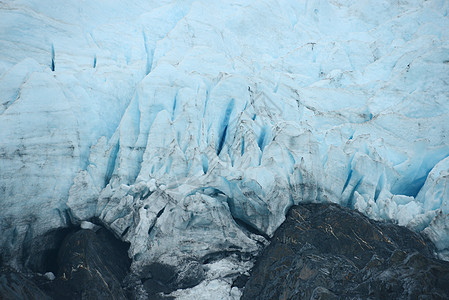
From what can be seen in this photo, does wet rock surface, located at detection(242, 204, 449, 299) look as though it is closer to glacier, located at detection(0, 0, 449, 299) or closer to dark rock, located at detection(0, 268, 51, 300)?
glacier, located at detection(0, 0, 449, 299)

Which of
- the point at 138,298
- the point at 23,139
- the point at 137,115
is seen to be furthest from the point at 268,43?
the point at 138,298

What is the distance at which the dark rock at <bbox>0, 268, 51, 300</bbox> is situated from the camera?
16.1 ft

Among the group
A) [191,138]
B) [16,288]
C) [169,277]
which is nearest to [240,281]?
[169,277]

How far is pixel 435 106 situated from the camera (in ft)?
28.7

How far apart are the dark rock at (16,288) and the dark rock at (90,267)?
16.8 inches

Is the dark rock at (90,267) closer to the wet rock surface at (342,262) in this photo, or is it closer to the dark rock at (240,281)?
the dark rock at (240,281)

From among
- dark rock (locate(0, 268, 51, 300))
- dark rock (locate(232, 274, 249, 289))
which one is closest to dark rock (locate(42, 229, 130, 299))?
dark rock (locate(0, 268, 51, 300))

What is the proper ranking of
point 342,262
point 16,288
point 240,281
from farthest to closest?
point 240,281 < point 342,262 < point 16,288

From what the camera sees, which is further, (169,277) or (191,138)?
(191,138)

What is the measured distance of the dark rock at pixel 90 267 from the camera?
577 centimetres

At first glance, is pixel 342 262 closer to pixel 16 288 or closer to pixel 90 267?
pixel 90 267

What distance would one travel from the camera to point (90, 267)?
6062 millimetres

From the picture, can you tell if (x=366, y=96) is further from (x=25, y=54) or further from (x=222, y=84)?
(x=25, y=54)

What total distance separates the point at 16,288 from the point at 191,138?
4207 millimetres
